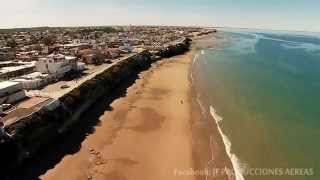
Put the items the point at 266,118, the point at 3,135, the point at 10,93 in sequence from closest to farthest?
1. the point at 3,135
2. the point at 10,93
3. the point at 266,118

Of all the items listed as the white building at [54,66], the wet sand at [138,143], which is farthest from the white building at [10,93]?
the white building at [54,66]

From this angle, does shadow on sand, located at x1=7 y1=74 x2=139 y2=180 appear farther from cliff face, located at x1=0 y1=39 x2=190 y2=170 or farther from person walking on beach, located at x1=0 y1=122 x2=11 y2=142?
person walking on beach, located at x1=0 y1=122 x2=11 y2=142

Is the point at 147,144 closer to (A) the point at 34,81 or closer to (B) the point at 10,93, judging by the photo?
(B) the point at 10,93

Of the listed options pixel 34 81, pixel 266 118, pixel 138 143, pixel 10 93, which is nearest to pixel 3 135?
pixel 10 93

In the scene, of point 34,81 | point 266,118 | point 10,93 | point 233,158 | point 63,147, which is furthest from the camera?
point 34,81

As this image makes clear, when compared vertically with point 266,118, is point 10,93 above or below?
above

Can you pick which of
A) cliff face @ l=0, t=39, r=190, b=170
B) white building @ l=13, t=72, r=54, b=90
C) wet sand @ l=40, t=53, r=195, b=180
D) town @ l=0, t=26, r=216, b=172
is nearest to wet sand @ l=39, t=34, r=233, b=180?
wet sand @ l=40, t=53, r=195, b=180

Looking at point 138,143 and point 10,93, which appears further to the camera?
point 10,93
